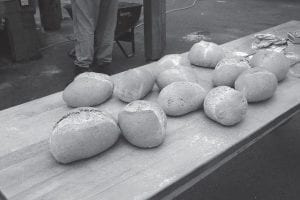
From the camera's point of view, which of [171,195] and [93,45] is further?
[93,45]

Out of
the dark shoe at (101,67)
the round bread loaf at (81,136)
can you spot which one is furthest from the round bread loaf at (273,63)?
the dark shoe at (101,67)

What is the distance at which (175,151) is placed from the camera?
1.01 metres

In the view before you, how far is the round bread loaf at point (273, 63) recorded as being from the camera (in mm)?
1402

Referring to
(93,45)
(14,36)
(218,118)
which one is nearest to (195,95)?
(218,118)

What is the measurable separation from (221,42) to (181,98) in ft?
10.3

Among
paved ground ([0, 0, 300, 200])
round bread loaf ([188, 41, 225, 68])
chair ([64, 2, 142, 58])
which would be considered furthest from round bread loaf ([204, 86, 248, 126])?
chair ([64, 2, 142, 58])

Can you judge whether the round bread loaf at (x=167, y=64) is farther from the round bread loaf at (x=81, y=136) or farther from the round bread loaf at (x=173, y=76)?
the round bread loaf at (x=81, y=136)

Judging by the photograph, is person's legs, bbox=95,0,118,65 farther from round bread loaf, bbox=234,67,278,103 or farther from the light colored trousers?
round bread loaf, bbox=234,67,278,103

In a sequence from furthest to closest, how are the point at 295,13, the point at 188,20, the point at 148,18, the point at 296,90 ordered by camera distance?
the point at 295,13, the point at 188,20, the point at 148,18, the point at 296,90

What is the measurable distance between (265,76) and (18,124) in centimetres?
94

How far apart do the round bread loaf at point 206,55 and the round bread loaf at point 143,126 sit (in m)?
0.63

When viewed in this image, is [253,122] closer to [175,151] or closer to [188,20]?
[175,151]

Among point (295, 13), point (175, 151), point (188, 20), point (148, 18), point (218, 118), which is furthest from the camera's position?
point (295, 13)

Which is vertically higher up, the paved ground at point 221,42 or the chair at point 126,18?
the chair at point 126,18
